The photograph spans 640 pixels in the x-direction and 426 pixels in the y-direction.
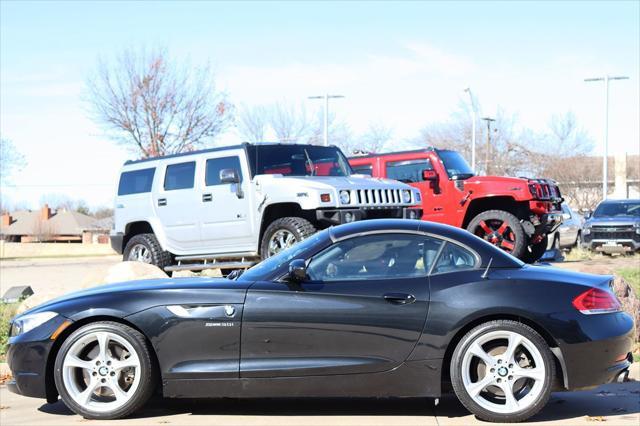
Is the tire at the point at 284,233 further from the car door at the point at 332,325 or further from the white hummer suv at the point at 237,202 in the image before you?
the car door at the point at 332,325

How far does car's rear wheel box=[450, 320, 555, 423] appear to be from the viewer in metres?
5.67

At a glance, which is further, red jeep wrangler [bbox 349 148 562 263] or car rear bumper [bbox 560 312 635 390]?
red jeep wrangler [bbox 349 148 562 263]

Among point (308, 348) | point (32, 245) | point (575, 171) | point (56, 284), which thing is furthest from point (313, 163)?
point (32, 245)

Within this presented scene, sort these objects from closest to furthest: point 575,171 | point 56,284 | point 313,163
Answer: point 313,163
point 56,284
point 575,171

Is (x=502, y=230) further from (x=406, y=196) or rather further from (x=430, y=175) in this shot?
(x=406, y=196)

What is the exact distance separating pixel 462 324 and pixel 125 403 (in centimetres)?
231

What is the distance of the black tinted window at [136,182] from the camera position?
13.9 metres

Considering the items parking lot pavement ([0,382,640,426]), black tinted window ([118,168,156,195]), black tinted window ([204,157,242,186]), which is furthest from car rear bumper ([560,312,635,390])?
black tinted window ([118,168,156,195])

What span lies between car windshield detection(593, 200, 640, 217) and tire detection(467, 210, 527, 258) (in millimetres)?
9876

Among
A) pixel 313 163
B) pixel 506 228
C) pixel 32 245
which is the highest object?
pixel 313 163

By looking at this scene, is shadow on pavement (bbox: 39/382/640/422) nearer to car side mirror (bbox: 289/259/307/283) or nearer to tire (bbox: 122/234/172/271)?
car side mirror (bbox: 289/259/307/283)

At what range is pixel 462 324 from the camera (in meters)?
5.73

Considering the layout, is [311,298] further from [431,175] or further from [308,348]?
[431,175]

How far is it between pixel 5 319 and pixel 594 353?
300 inches
